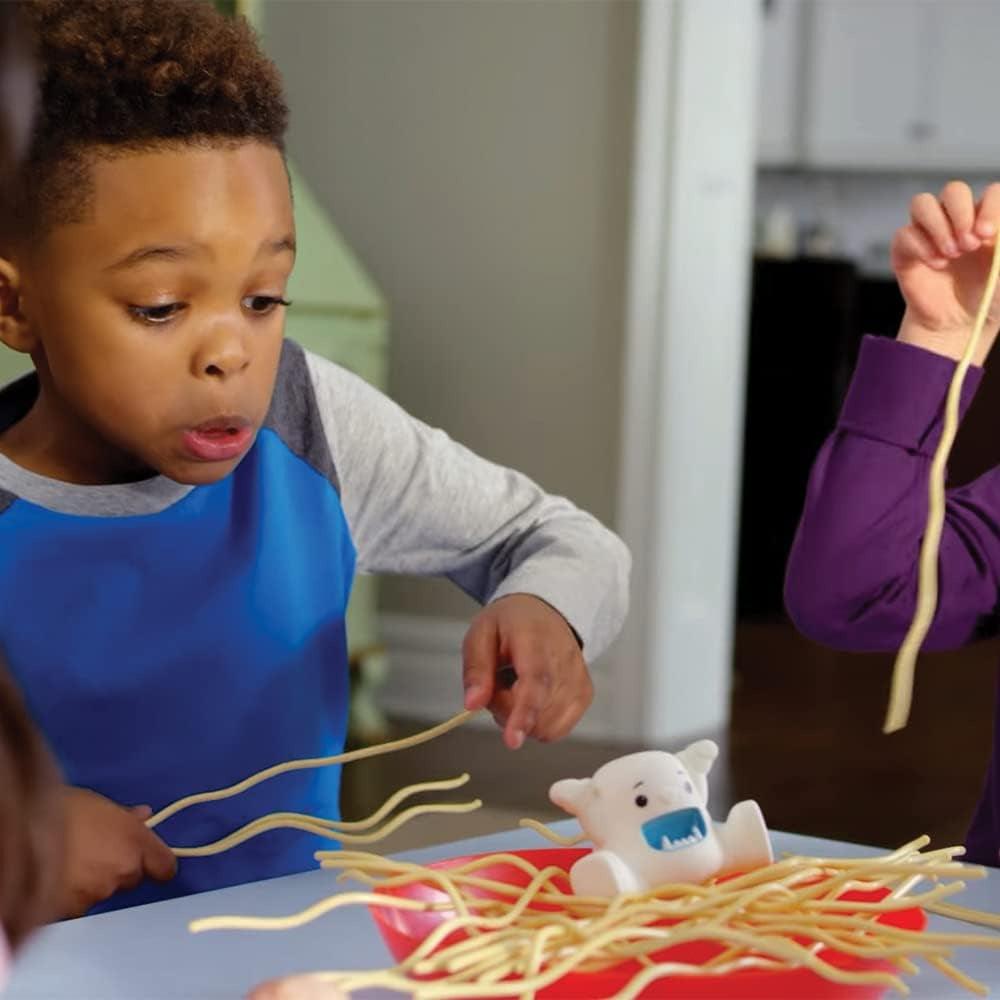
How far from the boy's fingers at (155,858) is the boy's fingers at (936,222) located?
473 millimetres

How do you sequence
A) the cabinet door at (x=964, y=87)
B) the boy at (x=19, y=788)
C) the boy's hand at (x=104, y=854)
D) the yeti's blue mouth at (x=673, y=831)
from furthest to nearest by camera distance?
the cabinet door at (x=964, y=87)
the boy's hand at (x=104, y=854)
the yeti's blue mouth at (x=673, y=831)
the boy at (x=19, y=788)

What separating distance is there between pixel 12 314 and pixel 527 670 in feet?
0.93

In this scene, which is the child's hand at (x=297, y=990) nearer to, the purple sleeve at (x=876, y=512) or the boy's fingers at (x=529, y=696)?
the boy's fingers at (x=529, y=696)

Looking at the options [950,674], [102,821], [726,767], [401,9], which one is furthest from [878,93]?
[102,821]

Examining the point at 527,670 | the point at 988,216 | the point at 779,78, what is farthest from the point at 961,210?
the point at 779,78

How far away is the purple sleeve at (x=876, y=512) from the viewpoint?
0.90m

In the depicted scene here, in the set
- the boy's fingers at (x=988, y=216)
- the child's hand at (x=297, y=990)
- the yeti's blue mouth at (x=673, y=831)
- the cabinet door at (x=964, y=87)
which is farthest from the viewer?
the cabinet door at (x=964, y=87)

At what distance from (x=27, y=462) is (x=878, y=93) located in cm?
492

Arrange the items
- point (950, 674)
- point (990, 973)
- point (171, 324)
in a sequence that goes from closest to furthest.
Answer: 1. point (990, 973)
2. point (171, 324)
3. point (950, 674)

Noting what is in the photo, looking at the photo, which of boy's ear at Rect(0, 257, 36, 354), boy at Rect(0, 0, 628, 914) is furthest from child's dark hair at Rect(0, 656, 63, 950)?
boy's ear at Rect(0, 257, 36, 354)

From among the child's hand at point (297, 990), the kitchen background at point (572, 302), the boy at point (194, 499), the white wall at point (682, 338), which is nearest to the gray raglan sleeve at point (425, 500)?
the boy at point (194, 499)

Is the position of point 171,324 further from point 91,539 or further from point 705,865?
point 705,865

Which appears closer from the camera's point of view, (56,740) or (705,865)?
(705,865)

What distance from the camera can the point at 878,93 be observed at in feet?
17.7
